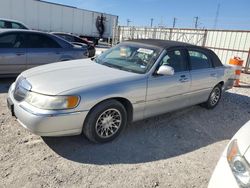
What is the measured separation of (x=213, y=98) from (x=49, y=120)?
4.05m

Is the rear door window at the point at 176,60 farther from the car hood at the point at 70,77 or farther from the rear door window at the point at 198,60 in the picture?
the car hood at the point at 70,77

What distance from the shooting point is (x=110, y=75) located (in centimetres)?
368

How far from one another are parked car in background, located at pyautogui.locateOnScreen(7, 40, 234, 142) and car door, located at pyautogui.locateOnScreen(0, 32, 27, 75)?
2360mm

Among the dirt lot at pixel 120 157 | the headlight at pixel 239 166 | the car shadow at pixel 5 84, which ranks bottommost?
the dirt lot at pixel 120 157

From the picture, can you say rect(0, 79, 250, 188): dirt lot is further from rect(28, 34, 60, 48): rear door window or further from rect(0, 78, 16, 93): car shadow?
rect(28, 34, 60, 48): rear door window

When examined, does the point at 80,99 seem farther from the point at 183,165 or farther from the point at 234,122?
the point at 234,122

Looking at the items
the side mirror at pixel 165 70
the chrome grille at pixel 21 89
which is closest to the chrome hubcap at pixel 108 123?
the side mirror at pixel 165 70

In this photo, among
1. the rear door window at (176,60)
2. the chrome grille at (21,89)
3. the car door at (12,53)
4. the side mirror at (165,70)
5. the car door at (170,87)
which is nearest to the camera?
the chrome grille at (21,89)

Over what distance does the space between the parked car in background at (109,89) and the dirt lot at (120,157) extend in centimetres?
32

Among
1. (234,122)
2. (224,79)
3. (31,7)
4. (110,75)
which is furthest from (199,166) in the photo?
(31,7)

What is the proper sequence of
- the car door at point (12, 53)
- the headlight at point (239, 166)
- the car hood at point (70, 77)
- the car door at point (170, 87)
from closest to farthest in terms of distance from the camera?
the headlight at point (239, 166) < the car hood at point (70, 77) < the car door at point (170, 87) < the car door at point (12, 53)

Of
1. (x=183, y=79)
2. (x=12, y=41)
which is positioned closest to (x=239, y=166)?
(x=183, y=79)

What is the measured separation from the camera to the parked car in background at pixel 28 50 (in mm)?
5949

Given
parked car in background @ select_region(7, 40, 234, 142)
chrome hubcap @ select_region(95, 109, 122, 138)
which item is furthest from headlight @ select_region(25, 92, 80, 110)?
chrome hubcap @ select_region(95, 109, 122, 138)
